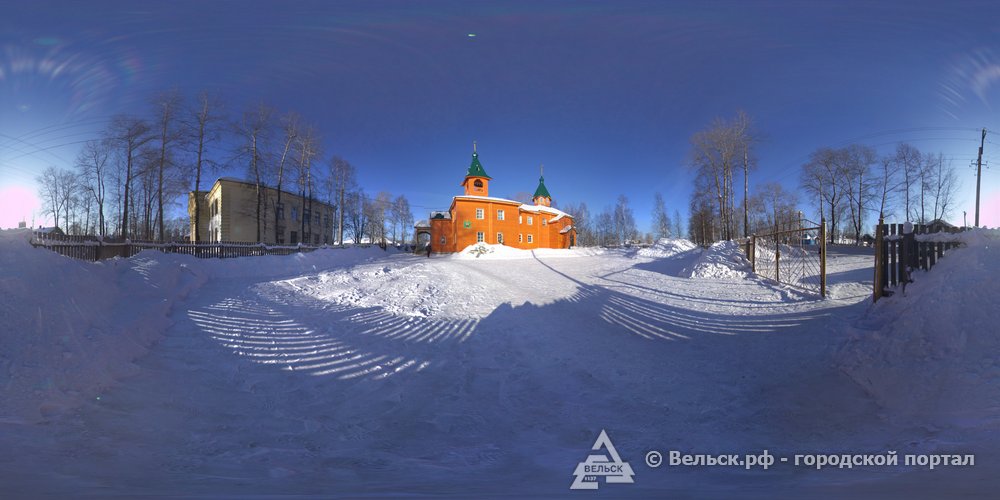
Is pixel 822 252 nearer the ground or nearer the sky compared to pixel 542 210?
nearer the ground

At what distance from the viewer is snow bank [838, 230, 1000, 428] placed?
3.04 meters

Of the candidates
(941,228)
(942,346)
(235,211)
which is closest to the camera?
(942,346)

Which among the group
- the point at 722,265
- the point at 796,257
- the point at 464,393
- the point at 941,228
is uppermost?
the point at 941,228

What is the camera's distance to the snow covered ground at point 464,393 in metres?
2.54

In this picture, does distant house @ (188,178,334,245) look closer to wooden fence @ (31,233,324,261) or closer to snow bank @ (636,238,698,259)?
wooden fence @ (31,233,324,261)

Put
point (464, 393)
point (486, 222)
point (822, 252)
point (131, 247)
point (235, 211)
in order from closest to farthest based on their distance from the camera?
point (464, 393) < point (822, 252) < point (131, 247) < point (235, 211) < point (486, 222)

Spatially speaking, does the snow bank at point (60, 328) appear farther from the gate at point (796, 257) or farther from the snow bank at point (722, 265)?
the snow bank at point (722, 265)

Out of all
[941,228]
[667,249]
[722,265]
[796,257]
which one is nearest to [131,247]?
[941,228]

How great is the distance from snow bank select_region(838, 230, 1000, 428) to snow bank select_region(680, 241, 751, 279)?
24.1ft

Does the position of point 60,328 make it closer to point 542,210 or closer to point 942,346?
→ point 942,346

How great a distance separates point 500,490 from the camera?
97.0 inches

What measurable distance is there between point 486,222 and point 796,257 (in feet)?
82.3

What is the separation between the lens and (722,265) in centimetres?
1286

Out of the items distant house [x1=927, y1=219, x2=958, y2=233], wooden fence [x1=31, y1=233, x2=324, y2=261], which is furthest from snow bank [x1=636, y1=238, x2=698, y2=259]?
wooden fence [x1=31, y1=233, x2=324, y2=261]
